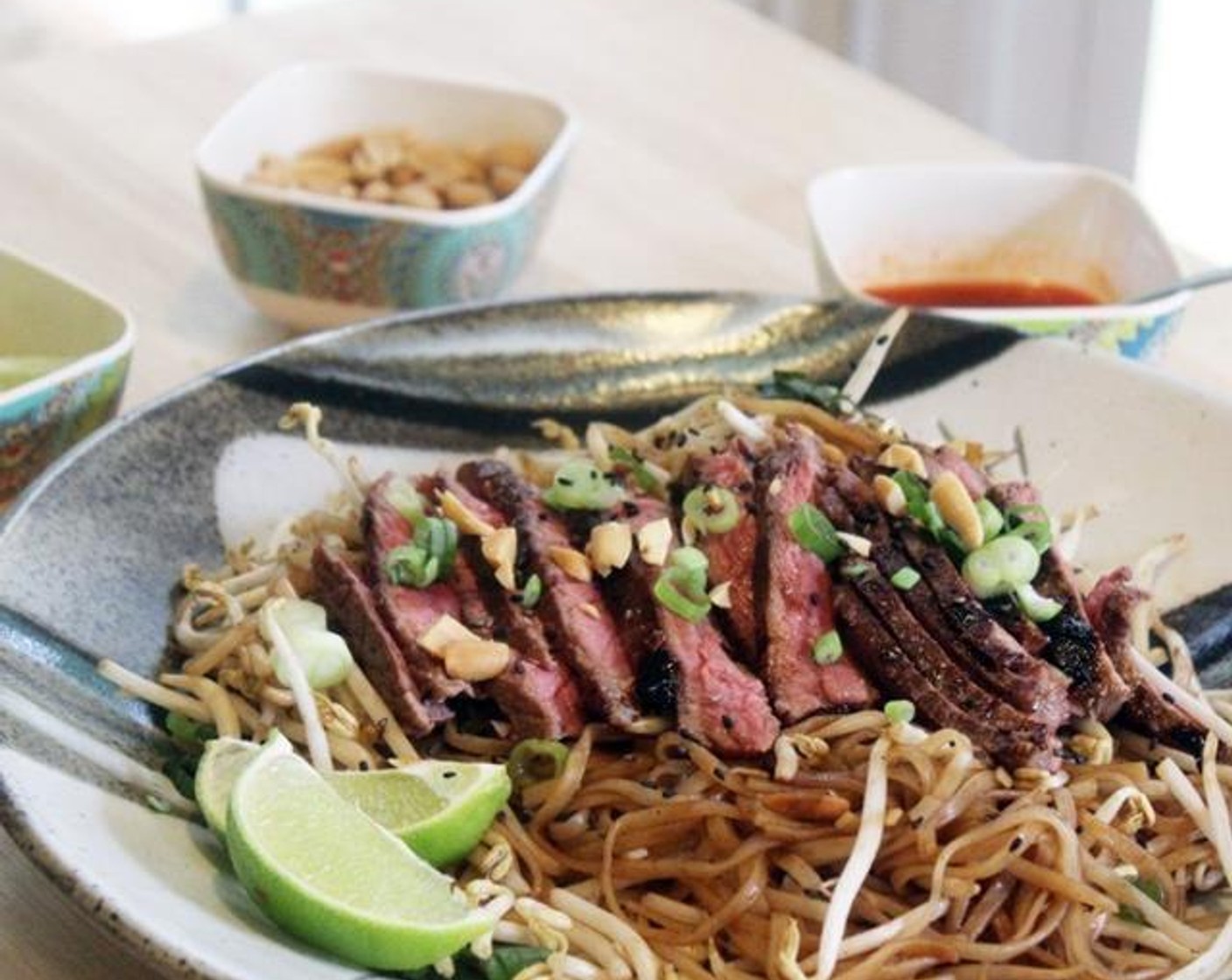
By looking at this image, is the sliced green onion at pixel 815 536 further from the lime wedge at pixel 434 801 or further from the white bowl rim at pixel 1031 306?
the white bowl rim at pixel 1031 306

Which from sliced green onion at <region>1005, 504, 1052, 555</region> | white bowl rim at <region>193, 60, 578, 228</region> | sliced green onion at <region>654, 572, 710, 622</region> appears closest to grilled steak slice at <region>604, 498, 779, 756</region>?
sliced green onion at <region>654, 572, 710, 622</region>

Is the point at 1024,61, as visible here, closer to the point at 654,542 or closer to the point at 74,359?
the point at 74,359

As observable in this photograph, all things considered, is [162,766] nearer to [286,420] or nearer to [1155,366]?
[286,420]

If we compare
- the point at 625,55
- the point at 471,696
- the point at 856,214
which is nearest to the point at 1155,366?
the point at 856,214

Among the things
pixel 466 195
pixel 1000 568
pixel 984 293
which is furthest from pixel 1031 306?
pixel 1000 568

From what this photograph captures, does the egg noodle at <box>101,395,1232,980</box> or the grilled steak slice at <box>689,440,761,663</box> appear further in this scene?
the grilled steak slice at <box>689,440,761,663</box>

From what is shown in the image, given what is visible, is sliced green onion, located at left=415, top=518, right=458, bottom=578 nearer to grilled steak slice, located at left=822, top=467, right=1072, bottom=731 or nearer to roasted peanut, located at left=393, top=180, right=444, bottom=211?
grilled steak slice, located at left=822, top=467, right=1072, bottom=731
